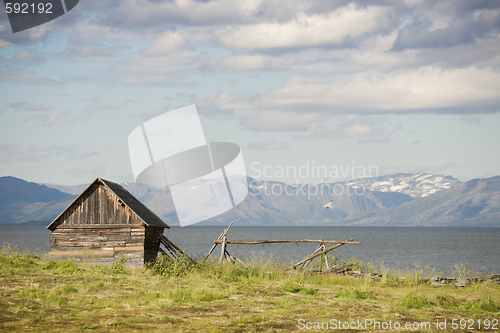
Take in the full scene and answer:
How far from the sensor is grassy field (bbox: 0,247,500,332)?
16578 millimetres

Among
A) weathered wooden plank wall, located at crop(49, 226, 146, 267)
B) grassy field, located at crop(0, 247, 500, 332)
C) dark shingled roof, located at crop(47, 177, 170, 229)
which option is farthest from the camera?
dark shingled roof, located at crop(47, 177, 170, 229)

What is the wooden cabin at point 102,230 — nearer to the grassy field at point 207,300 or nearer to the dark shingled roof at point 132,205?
the dark shingled roof at point 132,205

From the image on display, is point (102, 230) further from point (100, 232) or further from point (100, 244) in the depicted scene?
point (100, 244)

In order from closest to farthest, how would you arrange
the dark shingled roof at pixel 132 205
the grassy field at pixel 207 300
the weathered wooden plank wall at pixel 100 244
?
the grassy field at pixel 207 300 → the weathered wooden plank wall at pixel 100 244 → the dark shingled roof at pixel 132 205

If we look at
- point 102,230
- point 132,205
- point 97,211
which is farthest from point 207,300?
point 97,211

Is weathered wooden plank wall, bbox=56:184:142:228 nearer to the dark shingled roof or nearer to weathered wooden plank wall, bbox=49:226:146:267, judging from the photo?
the dark shingled roof

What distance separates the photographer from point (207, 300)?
21109mm

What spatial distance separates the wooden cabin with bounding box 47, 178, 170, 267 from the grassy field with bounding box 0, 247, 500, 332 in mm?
1506

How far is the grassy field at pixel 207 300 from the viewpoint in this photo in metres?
16.6

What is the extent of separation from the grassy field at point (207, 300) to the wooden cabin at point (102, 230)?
1.51 metres

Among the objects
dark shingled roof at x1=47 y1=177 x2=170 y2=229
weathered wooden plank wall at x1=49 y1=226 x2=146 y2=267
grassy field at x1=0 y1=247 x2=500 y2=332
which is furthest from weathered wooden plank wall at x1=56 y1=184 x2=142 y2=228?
grassy field at x1=0 y1=247 x2=500 y2=332

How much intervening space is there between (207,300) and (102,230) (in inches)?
492

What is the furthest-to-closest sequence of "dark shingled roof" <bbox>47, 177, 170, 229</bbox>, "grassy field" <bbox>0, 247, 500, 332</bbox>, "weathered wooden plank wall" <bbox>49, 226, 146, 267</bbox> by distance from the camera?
"dark shingled roof" <bbox>47, 177, 170, 229</bbox> → "weathered wooden plank wall" <bbox>49, 226, 146, 267</bbox> → "grassy field" <bbox>0, 247, 500, 332</bbox>

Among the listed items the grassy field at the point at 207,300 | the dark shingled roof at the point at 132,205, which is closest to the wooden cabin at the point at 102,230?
the dark shingled roof at the point at 132,205
